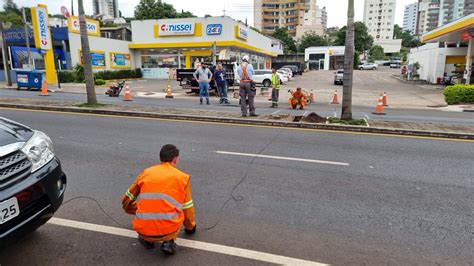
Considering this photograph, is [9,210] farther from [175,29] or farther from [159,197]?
[175,29]

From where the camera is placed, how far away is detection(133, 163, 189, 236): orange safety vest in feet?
9.73

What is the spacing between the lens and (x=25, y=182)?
2.76 meters

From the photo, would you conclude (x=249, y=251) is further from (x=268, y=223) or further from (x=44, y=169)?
(x=44, y=169)

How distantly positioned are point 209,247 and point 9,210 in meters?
1.75

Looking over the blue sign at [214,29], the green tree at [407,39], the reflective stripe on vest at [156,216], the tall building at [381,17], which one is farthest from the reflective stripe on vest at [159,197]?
the tall building at [381,17]

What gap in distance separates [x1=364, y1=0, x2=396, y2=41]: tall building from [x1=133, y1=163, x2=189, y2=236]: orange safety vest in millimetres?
149883

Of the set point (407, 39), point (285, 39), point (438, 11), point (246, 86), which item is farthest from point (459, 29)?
point (438, 11)

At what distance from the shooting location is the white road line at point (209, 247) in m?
3.06

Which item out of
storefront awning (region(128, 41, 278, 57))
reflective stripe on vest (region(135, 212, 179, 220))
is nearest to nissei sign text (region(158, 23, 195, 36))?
storefront awning (region(128, 41, 278, 57))

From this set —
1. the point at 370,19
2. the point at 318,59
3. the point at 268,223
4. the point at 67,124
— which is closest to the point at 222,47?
the point at 67,124

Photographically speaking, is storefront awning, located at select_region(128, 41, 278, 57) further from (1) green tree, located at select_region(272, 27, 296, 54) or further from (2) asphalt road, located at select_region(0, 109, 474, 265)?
(1) green tree, located at select_region(272, 27, 296, 54)

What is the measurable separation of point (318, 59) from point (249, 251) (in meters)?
77.3

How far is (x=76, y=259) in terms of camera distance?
3059 millimetres

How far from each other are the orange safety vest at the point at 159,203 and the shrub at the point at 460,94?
18982 millimetres
